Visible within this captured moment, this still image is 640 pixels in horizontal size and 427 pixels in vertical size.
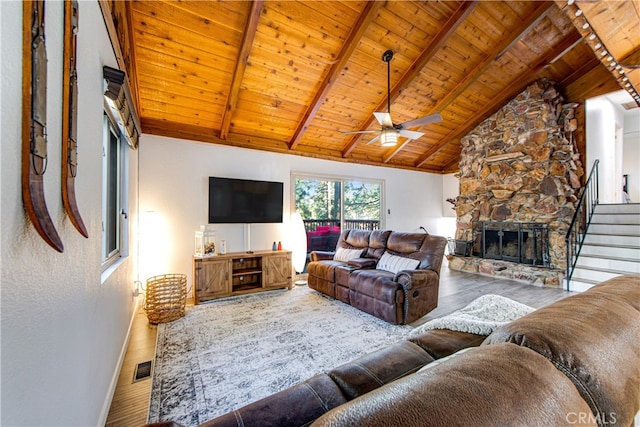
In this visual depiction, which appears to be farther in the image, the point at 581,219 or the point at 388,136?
the point at 581,219

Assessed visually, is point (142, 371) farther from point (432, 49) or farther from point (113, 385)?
point (432, 49)

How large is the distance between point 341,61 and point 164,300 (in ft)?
12.9

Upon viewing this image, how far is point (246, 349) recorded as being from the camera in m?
2.47

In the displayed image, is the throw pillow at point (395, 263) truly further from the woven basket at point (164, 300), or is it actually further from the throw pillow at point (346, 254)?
the woven basket at point (164, 300)

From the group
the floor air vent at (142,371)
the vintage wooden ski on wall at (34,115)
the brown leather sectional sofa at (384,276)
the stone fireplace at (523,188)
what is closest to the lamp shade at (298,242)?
the brown leather sectional sofa at (384,276)

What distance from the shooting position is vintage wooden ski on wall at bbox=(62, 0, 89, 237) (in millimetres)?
1038

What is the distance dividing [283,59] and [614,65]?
12.0 feet

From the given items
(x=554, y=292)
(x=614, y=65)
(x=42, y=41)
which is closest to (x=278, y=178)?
(x=42, y=41)

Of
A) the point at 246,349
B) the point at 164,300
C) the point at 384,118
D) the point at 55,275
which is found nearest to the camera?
the point at 55,275

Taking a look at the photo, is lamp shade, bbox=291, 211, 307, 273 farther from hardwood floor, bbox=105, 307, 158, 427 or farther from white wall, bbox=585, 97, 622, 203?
white wall, bbox=585, 97, 622, 203

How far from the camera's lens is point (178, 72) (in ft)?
11.1

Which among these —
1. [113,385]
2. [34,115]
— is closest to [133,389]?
[113,385]

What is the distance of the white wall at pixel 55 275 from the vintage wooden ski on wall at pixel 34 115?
1 centimetres

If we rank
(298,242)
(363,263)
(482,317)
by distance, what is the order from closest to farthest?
(482,317) → (363,263) → (298,242)
